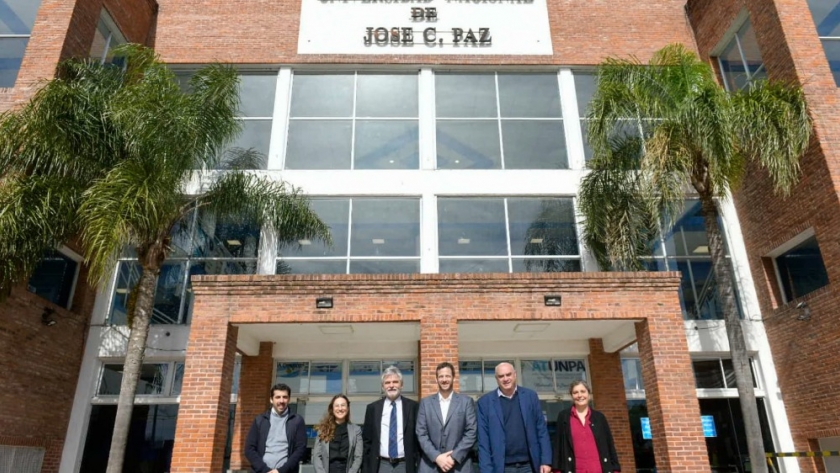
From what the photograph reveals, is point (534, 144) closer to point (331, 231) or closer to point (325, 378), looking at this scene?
point (331, 231)

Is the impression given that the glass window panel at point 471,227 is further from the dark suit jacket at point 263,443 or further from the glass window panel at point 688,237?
the dark suit jacket at point 263,443

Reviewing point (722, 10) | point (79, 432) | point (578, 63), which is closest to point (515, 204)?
point (578, 63)

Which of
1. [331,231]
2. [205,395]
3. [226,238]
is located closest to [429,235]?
[331,231]

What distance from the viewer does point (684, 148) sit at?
9.80 meters

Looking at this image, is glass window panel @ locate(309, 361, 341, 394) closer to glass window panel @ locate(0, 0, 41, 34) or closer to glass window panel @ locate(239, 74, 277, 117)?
glass window panel @ locate(239, 74, 277, 117)

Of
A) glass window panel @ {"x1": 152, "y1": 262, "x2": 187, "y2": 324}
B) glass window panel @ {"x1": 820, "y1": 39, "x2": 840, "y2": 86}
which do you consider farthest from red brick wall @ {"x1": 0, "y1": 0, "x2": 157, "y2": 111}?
glass window panel @ {"x1": 820, "y1": 39, "x2": 840, "y2": 86}

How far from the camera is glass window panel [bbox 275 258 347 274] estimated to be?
471 inches

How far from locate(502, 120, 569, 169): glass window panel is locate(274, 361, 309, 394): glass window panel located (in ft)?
21.3

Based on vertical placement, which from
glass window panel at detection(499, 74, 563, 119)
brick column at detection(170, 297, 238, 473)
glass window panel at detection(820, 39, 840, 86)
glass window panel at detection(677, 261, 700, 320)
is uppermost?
glass window panel at detection(499, 74, 563, 119)

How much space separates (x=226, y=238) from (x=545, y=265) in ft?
23.2

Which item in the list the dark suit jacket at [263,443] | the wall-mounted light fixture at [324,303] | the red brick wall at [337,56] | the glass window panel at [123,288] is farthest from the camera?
the red brick wall at [337,56]

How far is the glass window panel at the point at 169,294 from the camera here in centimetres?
1200

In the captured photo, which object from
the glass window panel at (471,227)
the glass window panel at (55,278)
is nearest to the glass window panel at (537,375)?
the glass window panel at (471,227)

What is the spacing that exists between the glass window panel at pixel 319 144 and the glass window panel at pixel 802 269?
386 inches
